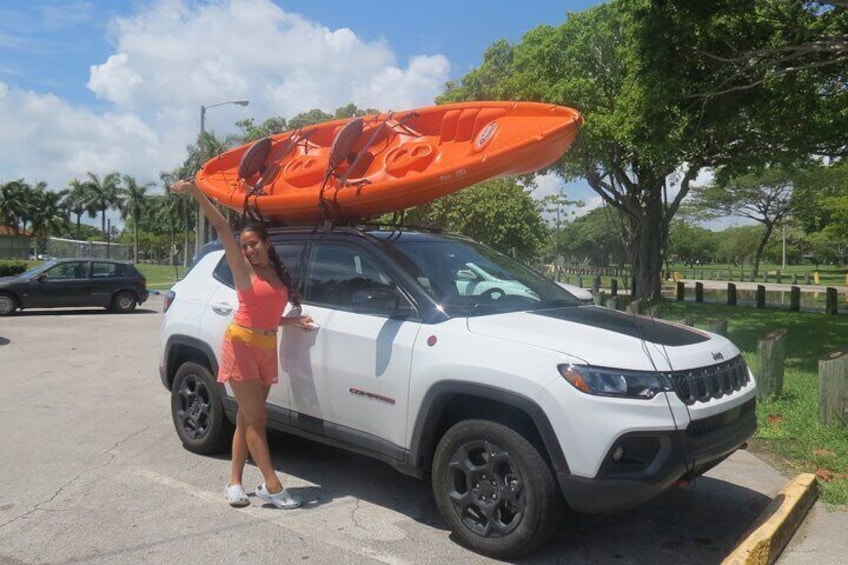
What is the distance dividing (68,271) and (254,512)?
15.7m

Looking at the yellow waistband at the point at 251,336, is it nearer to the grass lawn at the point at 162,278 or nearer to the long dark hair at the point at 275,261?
the long dark hair at the point at 275,261

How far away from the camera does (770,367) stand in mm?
7191

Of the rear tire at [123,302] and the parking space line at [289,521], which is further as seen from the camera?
the rear tire at [123,302]

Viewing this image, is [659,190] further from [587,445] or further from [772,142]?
[587,445]

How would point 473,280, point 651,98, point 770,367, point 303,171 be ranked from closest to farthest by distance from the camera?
point 473,280 < point 303,171 < point 770,367 < point 651,98

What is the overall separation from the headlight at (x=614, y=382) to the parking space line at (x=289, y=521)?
4.38 feet

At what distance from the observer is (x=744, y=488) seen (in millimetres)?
4898

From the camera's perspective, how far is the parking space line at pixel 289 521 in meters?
3.78

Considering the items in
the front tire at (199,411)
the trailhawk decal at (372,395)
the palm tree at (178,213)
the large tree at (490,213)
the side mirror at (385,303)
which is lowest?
the front tire at (199,411)

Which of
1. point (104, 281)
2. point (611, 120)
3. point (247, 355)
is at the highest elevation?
point (611, 120)

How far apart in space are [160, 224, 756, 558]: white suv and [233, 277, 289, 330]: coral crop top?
32 cm

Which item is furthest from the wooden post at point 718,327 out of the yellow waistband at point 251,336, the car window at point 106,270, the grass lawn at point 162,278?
the grass lawn at point 162,278

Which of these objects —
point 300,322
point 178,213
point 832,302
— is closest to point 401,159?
point 300,322

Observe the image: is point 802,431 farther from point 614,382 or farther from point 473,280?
point 614,382
